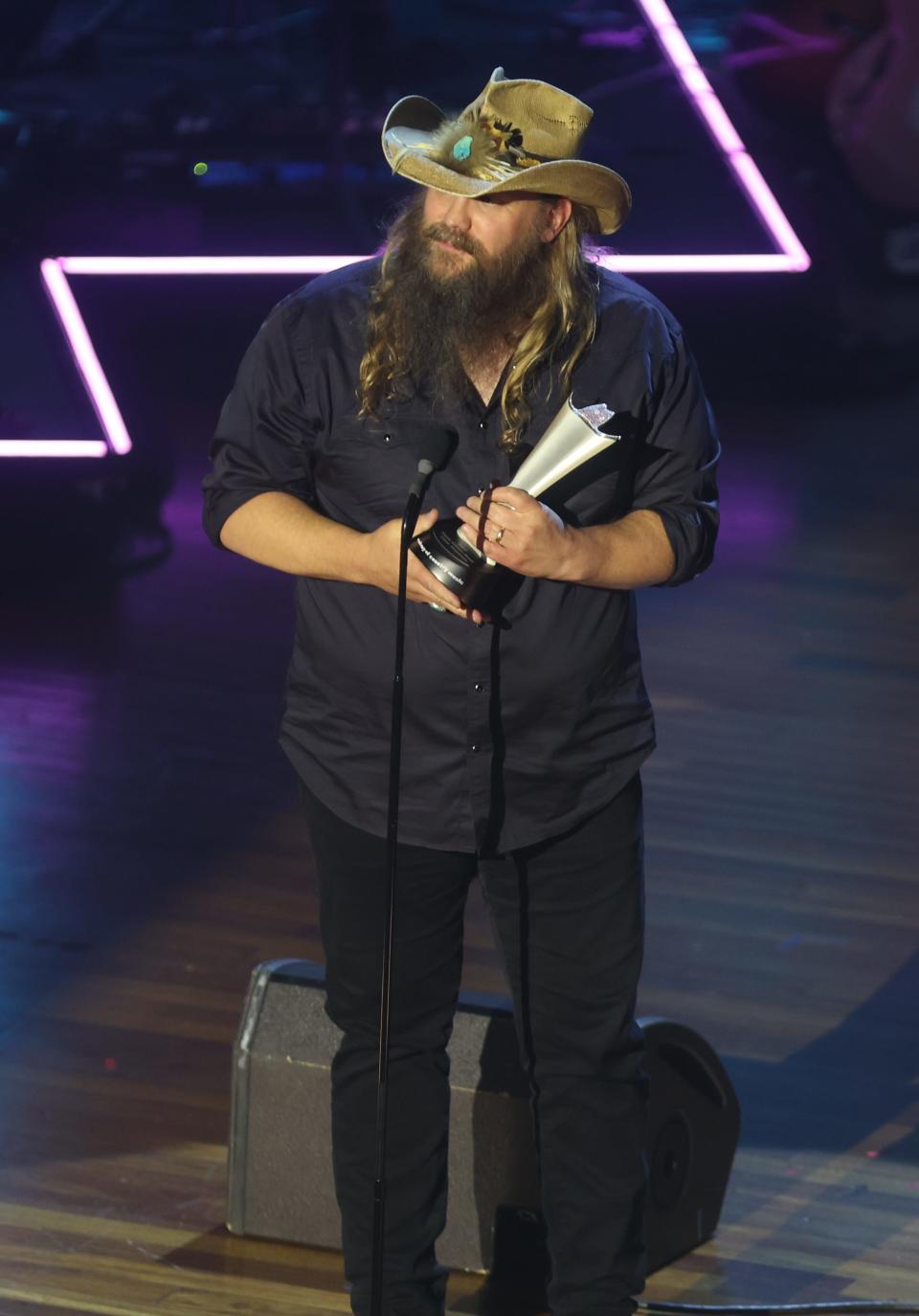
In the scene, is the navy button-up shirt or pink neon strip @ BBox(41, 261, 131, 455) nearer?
the navy button-up shirt

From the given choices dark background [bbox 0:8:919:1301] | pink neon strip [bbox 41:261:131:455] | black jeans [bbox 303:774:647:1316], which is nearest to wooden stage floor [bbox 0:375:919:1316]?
dark background [bbox 0:8:919:1301]

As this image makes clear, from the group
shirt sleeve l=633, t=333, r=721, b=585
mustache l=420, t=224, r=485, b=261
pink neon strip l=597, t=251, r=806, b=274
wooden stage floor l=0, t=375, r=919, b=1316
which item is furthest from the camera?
pink neon strip l=597, t=251, r=806, b=274

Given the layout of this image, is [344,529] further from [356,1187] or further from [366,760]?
[356,1187]

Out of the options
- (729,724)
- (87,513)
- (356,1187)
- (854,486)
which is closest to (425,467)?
(356,1187)

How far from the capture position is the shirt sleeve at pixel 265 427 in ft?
8.06

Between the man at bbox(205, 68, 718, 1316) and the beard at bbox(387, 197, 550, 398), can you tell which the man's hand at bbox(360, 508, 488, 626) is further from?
the beard at bbox(387, 197, 550, 398)

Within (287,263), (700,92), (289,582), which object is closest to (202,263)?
(287,263)

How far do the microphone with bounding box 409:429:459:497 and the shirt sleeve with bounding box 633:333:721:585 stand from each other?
1.02ft

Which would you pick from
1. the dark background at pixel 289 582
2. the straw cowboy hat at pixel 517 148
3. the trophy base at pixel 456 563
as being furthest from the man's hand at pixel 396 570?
the dark background at pixel 289 582

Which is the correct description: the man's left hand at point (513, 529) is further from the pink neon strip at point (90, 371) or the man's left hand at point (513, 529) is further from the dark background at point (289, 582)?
the pink neon strip at point (90, 371)

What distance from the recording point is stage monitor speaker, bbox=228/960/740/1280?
285cm

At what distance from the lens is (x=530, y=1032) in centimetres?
258

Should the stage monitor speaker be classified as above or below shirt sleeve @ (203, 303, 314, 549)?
below

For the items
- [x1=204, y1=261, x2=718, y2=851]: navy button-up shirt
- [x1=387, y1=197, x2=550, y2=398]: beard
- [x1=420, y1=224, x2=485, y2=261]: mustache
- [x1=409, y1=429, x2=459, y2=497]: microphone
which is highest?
[x1=420, y1=224, x2=485, y2=261]: mustache
